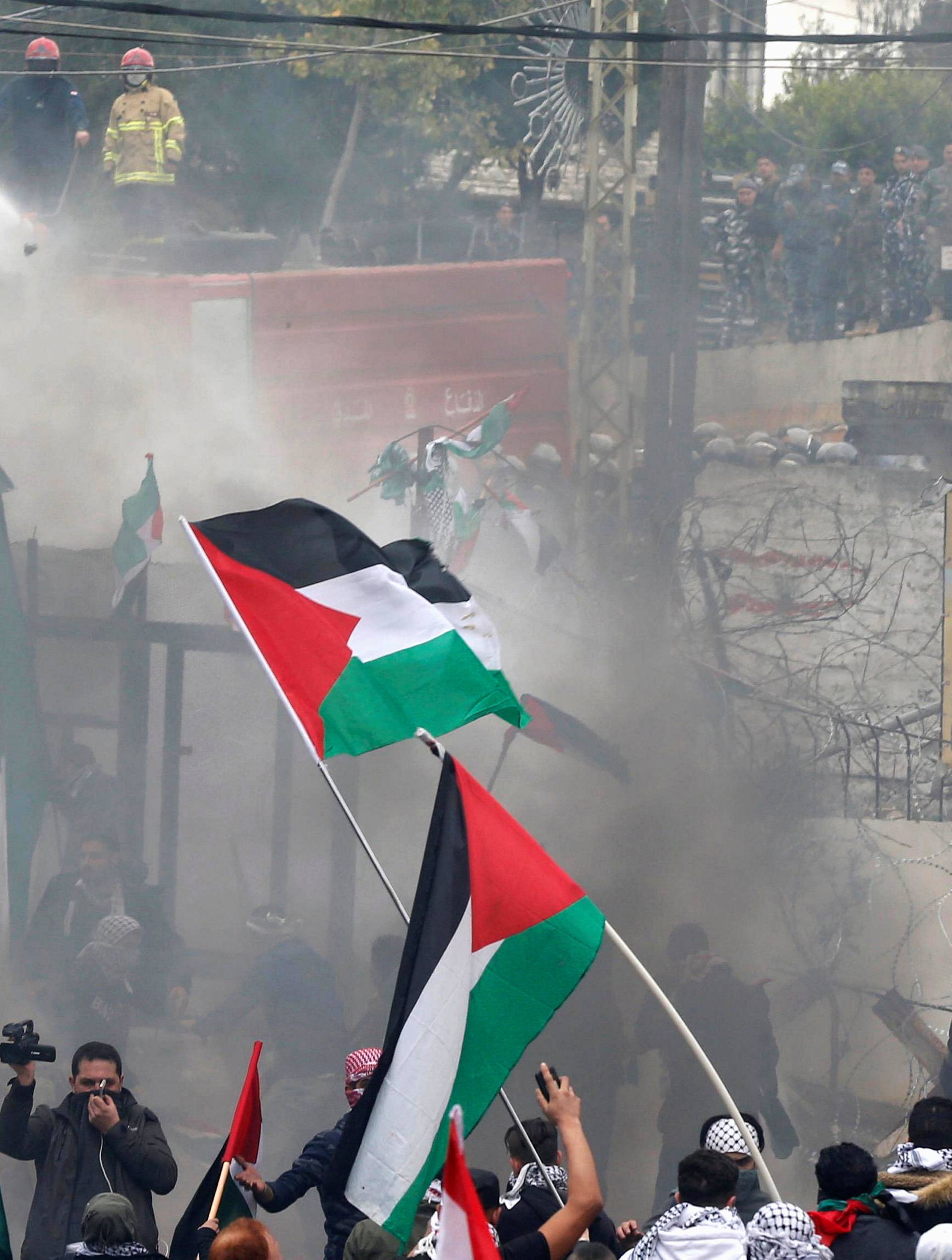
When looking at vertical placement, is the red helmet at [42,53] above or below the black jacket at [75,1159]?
above

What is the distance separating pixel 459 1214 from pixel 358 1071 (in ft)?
5.41

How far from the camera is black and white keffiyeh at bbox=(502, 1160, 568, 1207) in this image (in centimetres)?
407

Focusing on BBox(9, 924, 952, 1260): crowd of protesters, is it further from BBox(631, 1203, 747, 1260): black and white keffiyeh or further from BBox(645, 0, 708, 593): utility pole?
BBox(645, 0, 708, 593): utility pole

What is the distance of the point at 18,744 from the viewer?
8.88m

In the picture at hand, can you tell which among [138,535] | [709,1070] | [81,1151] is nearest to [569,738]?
[138,535]

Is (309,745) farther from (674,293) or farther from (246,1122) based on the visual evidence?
(674,293)

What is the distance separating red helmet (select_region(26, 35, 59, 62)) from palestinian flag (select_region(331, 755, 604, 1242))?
8605 millimetres

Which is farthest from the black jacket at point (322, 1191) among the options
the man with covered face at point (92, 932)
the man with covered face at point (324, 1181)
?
the man with covered face at point (92, 932)

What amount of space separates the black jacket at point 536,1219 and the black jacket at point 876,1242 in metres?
0.67

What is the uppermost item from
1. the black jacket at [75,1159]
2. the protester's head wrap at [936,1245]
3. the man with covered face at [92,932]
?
the protester's head wrap at [936,1245]

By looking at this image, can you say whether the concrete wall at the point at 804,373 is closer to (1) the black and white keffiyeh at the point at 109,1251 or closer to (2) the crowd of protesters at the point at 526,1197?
(2) the crowd of protesters at the point at 526,1197

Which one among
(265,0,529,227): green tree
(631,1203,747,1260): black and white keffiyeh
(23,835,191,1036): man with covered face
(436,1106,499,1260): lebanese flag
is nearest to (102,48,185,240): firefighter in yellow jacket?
(265,0,529,227): green tree

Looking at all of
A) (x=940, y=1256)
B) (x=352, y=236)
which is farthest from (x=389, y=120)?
(x=940, y=1256)

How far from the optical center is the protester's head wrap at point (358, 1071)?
A: 163 inches
